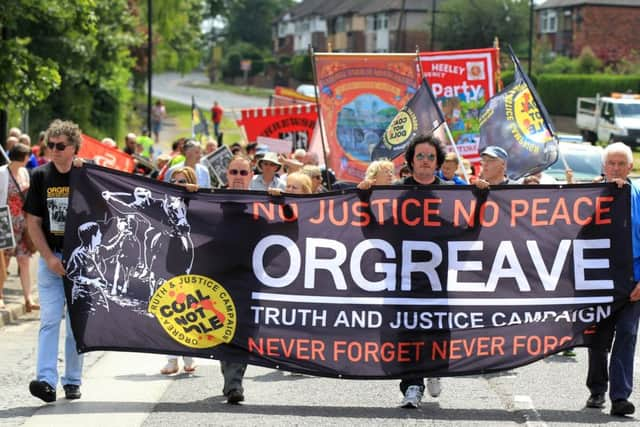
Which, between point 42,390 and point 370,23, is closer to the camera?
point 42,390

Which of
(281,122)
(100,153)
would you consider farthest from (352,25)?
(100,153)

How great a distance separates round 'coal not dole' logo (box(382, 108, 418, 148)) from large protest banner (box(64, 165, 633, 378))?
4.30 m

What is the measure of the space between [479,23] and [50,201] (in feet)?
225

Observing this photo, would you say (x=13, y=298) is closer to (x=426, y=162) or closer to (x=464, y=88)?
(x=464, y=88)

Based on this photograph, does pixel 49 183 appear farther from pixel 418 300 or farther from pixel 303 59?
pixel 303 59

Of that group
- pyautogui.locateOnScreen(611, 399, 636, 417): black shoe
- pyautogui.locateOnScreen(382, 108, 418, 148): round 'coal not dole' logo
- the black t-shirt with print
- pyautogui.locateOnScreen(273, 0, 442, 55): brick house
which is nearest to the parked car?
pyautogui.locateOnScreen(382, 108, 418, 148): round 'coal not dole' logo

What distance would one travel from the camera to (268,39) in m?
144

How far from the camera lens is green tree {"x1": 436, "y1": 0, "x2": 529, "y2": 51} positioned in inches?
2948

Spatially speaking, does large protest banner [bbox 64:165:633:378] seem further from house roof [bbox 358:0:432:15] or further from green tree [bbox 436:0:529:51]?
house roof [bbox 358:0:432:15]

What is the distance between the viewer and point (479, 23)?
75.4 metres

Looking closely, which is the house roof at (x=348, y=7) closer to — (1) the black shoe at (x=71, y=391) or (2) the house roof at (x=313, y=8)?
(2) the house roof at (x=313, y=8)

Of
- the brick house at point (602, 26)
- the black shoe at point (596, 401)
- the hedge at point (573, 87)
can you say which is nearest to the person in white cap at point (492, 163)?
the black shoe at point (596, 401)

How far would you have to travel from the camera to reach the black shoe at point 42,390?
27.0 ft

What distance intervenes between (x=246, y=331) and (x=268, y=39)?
138 m
